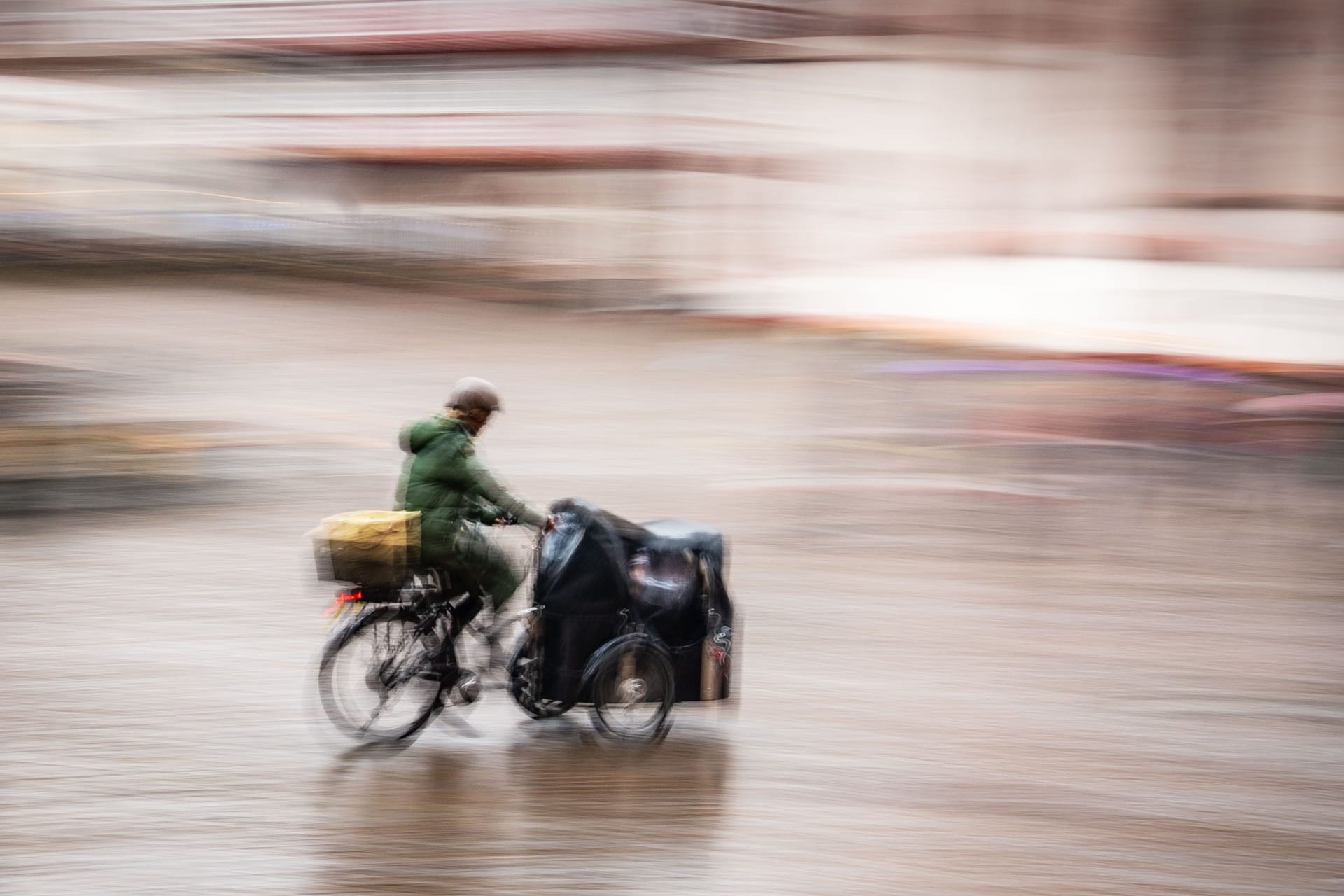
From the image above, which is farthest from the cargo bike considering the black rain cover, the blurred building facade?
the blurred building facade

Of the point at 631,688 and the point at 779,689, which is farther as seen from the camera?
the point at 779,689

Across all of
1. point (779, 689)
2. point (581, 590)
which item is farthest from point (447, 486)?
point (779, 689)

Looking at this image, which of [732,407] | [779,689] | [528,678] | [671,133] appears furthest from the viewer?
[671,133]

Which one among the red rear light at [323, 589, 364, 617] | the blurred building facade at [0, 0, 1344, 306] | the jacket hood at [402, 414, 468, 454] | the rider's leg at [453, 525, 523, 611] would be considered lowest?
the red rear light at [323, 589, 364, 617]

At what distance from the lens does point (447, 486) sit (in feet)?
21.4

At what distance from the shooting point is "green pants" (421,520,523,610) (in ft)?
21.4

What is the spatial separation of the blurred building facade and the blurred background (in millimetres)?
70

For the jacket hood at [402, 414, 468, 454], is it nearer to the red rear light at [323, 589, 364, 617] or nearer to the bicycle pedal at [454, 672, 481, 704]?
the red rear light at [323, 589, 364, 617]

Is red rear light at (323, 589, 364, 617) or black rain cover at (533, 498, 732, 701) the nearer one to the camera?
red rear light at (323, 589, 364, 617)

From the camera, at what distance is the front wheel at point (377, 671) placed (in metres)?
6.63

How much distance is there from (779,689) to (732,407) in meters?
8.74

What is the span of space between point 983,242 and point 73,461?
1248cm

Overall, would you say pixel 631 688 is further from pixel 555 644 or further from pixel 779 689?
pixel 779 689

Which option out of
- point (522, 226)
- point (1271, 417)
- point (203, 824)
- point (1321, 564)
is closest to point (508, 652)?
point (203, 824)
